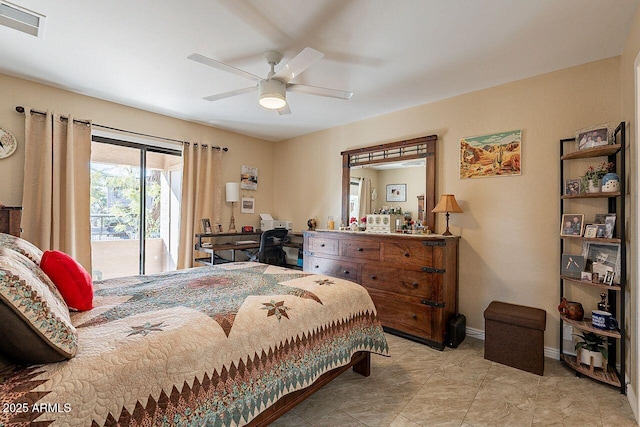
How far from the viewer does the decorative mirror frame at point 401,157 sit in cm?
336

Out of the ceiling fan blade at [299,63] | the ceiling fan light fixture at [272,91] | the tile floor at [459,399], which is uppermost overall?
the ceiling fan blade at [299,63]

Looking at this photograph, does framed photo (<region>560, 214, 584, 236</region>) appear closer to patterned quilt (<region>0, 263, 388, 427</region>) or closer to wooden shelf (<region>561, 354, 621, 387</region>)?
wooden shelf (<region>561, 354, 621, 387</region>)

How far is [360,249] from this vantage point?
3.35 m

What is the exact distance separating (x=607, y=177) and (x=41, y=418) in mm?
3373

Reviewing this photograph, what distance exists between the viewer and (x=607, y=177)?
7.15 ft

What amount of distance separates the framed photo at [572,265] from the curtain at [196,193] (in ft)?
13.8

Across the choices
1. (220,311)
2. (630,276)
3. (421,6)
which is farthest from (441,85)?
(220,311)

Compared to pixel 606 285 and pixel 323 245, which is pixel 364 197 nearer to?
pixel 323 245

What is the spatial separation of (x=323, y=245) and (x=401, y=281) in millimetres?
1115

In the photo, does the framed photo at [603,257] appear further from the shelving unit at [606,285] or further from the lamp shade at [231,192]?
the lamp shade at [231,192]

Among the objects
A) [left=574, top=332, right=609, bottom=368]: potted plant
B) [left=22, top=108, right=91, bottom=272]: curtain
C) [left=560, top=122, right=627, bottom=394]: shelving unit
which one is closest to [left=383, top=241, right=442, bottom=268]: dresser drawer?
[left=560, top=122, right=627, bottom=394]: shelving unit

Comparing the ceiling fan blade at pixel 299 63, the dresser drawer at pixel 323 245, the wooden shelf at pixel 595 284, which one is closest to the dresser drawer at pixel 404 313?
the dresser drawer at pixel 323 245

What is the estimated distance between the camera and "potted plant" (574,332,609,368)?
2.21 m

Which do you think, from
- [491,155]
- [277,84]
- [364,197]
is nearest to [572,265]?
[491,155]
